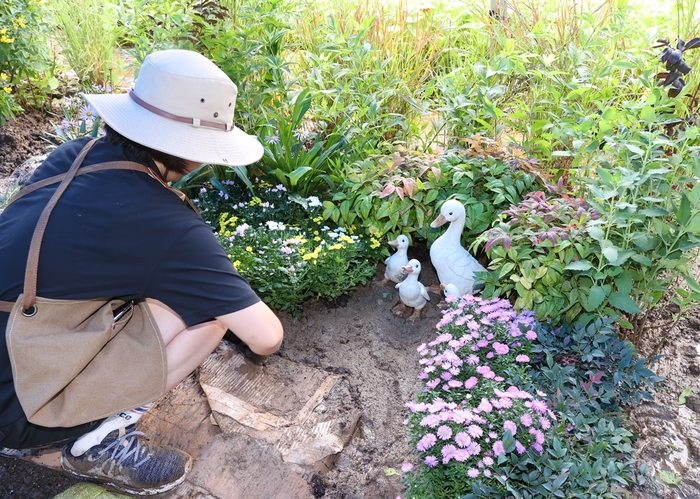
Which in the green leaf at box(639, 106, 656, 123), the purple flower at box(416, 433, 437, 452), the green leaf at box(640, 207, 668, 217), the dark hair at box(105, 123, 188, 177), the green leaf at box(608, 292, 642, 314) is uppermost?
the green leaf at box(639, 106, 656, 123)

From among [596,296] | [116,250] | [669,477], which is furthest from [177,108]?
[669,477]

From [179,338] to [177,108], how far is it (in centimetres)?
79

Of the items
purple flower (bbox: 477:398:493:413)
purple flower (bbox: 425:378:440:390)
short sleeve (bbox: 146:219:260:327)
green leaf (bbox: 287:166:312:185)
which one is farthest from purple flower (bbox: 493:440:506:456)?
green leaf (bbox: 287:166:312:185)

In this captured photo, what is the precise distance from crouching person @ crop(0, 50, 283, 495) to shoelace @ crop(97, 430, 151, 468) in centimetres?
16

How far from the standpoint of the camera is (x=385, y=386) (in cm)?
256

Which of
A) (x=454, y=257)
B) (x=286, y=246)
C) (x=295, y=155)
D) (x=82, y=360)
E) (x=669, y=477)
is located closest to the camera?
(x=82, y=360)

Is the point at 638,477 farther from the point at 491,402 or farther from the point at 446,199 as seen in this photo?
the point at 446,199

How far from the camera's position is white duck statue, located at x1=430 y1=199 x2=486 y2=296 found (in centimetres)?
265

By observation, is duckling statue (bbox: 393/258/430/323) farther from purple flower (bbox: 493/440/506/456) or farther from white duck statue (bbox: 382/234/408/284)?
purple flower (bbox: 493/440/506/456)

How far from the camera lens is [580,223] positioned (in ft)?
7.43

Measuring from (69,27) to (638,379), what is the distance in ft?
17.3

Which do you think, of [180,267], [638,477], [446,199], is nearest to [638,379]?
[638,477]

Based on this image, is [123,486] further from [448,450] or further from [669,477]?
[669,477]

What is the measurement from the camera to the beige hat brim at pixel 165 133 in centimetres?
175
